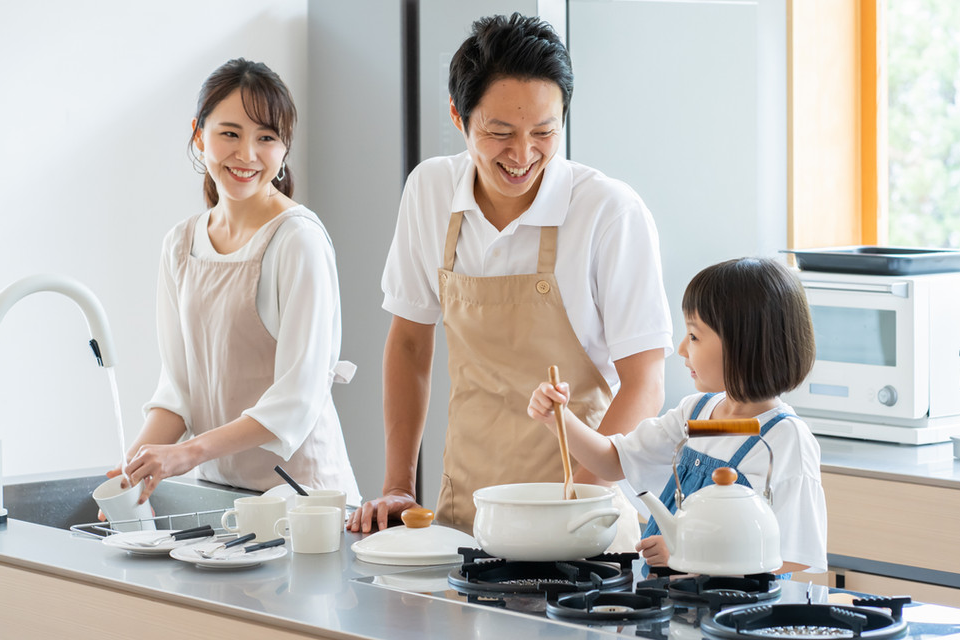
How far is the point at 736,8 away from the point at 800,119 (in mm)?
378

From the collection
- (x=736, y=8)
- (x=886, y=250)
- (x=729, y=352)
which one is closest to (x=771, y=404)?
(x=729, y=352)

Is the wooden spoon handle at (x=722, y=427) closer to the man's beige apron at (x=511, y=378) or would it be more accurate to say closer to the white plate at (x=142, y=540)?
the man's beige apron at (x=511, y=378)

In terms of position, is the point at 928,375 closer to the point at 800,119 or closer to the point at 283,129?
the point at 800,119

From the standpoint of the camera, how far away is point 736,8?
325cm

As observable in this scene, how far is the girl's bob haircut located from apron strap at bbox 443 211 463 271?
47 cm

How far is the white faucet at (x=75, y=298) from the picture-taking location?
178 centimetres

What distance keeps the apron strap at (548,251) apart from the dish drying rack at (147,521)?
1.92 ft

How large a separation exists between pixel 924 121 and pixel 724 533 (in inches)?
→ 104

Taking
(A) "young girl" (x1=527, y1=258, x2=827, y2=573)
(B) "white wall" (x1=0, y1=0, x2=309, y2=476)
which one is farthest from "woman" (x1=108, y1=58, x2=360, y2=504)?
(B) "white wall" (x1=0, y1=0, x2=309, y2=476)

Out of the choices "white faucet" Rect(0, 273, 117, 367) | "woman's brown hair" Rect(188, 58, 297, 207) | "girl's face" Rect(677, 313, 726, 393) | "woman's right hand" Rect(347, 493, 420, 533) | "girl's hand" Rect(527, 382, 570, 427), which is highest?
"woman's brown hair" Rect(188, 58, 297, 207)

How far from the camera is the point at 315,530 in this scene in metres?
1.47

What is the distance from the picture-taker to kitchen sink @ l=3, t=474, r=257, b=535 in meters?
2.00

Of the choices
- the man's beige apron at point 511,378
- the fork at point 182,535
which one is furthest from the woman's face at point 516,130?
the fork at point 182,535

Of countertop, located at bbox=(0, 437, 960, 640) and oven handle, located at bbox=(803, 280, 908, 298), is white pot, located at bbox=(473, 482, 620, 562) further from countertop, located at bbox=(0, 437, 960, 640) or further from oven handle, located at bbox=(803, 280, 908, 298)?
oven handle, located at bbox=(803, 280, 908, 298)
